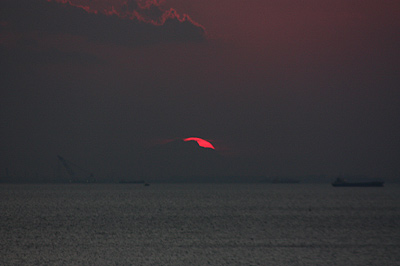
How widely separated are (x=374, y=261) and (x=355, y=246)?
41.7 ft

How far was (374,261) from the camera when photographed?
50219 millimetres

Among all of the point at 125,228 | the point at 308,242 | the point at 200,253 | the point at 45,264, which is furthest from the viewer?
the point at 125,228

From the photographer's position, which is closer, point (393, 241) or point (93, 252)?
point (93, 252)

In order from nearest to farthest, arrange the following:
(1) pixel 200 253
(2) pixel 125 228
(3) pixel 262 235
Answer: (1) pixel 200 253, (3) pixel 262 235, (2) pixel 125 228

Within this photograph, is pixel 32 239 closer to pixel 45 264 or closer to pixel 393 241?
pixel 45 264

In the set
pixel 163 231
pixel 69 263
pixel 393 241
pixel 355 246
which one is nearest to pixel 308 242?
pixel 355 246

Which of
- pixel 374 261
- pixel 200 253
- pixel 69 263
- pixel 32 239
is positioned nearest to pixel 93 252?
pixel 69 263

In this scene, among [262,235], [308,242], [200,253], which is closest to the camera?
[200,253]

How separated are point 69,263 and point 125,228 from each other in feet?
126

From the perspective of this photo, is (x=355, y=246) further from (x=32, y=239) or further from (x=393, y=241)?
(x=32, y=239)

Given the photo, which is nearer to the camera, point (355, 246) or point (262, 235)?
point (355, 246)

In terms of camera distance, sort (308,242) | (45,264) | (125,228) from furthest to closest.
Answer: (125,228)
(308,242)
(45,264)

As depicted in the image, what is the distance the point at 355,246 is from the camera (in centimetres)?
6272

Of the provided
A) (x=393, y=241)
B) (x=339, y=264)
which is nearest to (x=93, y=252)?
(x=339, y=264)
